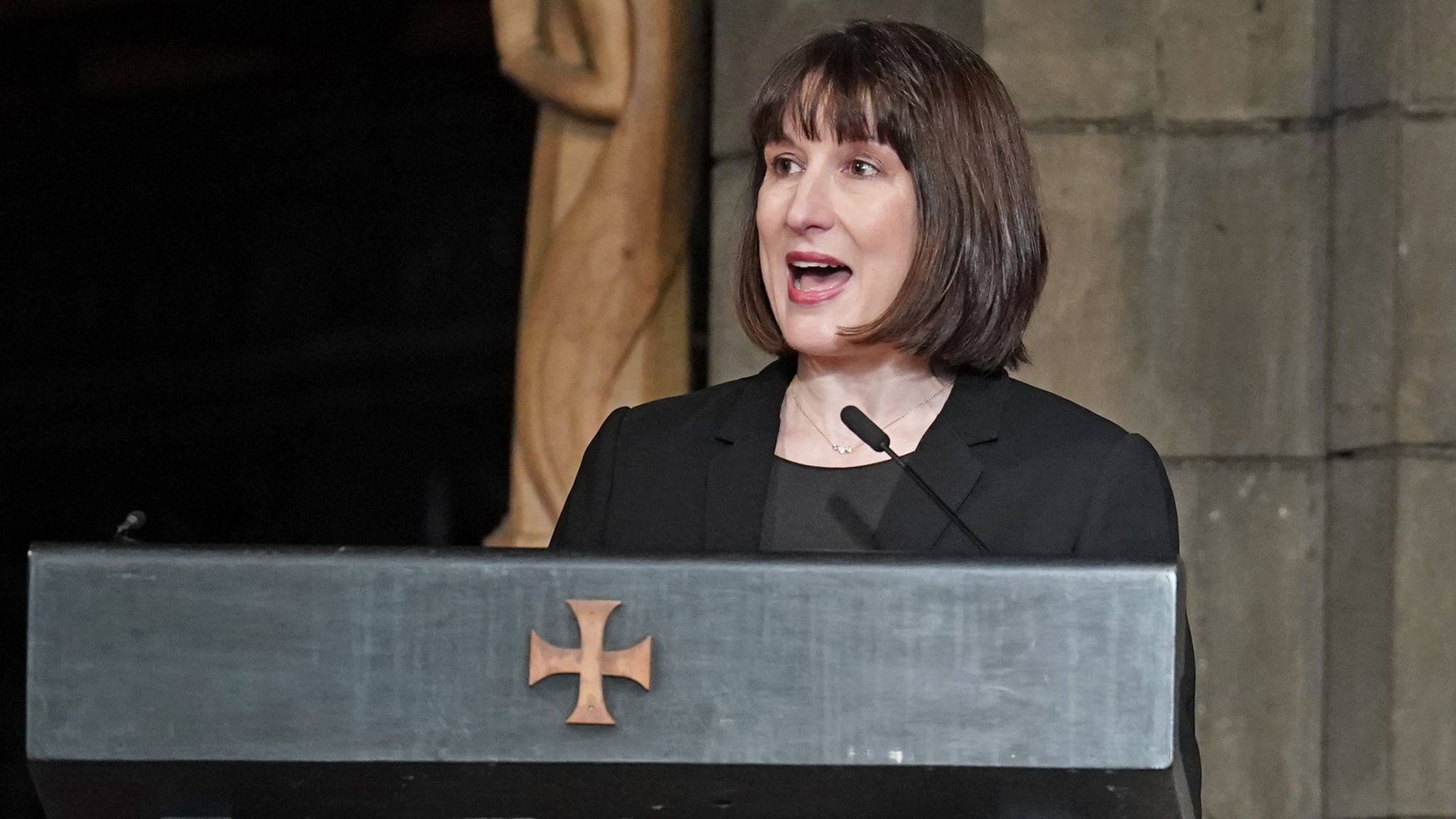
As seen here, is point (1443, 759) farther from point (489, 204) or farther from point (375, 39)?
point (375, 39)

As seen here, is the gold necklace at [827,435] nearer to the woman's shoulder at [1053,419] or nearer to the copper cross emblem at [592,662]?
the woman's shoulder at [1053,419]

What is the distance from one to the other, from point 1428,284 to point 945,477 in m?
1.67

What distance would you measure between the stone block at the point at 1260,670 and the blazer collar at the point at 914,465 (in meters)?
1.44

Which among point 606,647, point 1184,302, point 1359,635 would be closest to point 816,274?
point 606,647

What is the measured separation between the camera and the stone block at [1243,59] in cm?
390

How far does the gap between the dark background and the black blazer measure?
2168 millimetres

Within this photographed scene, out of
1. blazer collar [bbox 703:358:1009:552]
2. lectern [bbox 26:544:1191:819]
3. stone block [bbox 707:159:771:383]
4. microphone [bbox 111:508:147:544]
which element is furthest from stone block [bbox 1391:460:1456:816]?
microphone [bbox 111:508:147:544]

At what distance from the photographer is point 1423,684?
12.0 ft

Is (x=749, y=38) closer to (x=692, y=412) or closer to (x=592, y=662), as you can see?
(x=692, y=412)

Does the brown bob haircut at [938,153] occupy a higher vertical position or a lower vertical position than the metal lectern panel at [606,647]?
higher

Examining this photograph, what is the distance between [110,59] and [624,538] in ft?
9.86

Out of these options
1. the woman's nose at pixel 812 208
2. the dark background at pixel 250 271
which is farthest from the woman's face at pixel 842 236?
the dark background at pixel 250 271

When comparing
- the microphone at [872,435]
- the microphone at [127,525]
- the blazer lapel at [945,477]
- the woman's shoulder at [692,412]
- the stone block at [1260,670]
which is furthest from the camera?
the stone block at [1260,670]

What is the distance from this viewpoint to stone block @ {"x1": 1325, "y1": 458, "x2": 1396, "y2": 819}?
12.1 ft
